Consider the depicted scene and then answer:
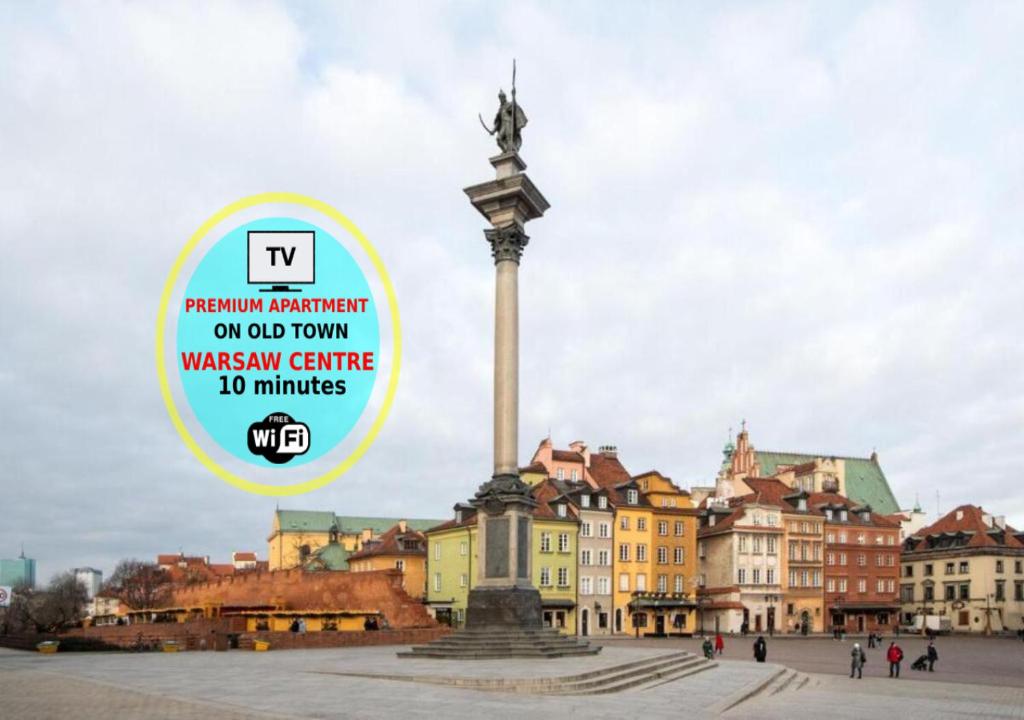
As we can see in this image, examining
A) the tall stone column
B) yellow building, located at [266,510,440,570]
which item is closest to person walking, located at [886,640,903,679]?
the tall stone column

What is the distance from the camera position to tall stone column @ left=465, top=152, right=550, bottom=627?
109 ft

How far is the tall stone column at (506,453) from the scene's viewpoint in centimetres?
3333

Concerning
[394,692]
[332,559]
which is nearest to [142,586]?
[332,559]

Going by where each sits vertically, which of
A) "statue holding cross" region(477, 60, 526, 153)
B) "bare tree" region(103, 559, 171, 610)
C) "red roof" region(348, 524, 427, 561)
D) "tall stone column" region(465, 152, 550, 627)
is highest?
"statue holding cross" region(477, 60, 526, 153)

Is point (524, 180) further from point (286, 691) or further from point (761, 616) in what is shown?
point (761, 616)

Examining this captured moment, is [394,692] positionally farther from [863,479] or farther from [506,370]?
[863,479]

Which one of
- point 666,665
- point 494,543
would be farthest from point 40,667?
point 666,665

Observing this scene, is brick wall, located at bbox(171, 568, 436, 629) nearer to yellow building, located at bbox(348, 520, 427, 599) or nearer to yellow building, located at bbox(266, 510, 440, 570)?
yellow building, located at bbox(348, 520, 427, 599)

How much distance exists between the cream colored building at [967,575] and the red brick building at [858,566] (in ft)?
20.8

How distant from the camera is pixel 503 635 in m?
→ 32.5

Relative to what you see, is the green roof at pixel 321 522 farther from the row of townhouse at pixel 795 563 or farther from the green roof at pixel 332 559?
the row of townhouse at pixel 795 563

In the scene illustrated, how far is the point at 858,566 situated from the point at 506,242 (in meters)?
72.1

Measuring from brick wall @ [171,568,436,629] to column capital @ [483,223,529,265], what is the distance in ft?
83.8

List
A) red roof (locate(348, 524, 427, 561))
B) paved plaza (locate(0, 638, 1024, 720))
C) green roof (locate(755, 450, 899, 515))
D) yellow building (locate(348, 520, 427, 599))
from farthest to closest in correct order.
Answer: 1. green roof (locate(755, 450, 899, 515))
2. red roof (locate(348, 524, 427, 561))
3. yellow building (locate(348, 520, 427, 599))
4. paved plaza (locate(0, 638, 1024, 720))
